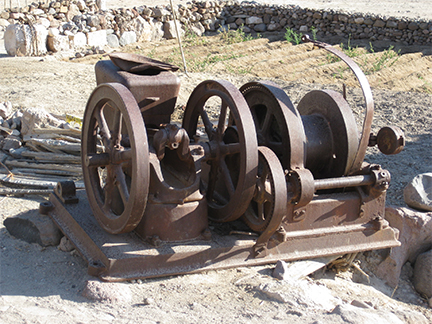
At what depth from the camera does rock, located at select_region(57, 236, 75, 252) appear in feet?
12.8

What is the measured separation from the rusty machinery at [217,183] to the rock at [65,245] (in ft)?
0.29

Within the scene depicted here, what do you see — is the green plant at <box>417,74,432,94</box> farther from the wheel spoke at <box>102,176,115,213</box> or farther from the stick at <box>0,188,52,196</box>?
the wheel spoke at <box>102,176,115,213</box>

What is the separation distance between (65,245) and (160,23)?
33.3 ft

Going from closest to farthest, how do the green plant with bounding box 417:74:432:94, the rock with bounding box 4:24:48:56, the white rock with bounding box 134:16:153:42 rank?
the green plant with bounding box 417:74:432:94 → the rock with bounding box 4:24:48:56 → the white rock with bounding box 134:16:153:42

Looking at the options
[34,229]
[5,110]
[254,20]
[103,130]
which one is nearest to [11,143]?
[5,110]

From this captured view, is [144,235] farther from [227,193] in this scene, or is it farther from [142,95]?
[142,95]

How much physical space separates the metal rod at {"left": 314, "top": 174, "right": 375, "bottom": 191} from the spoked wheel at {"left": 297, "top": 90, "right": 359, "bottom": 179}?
19 centimetres

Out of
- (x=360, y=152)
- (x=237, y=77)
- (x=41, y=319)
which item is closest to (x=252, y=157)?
(x=360, y=152)

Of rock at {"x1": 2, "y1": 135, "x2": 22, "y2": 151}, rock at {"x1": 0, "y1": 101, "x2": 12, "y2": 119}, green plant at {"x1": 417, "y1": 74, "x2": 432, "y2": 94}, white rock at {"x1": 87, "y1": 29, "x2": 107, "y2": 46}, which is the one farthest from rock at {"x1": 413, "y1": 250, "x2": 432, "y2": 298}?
white rock at {"x1": 87, "y1": 29, "x2": 107, "y2": 46}

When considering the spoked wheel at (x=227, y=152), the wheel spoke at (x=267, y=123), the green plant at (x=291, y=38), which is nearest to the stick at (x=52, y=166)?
the spoked wheel at (x=227, y=152)

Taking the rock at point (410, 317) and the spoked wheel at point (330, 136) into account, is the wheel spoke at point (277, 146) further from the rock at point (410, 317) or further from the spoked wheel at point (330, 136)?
the rock at point (410, 317)

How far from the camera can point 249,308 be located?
3.21 m

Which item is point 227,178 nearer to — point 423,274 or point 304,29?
point 423,274

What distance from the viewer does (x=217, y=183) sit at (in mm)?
4035
